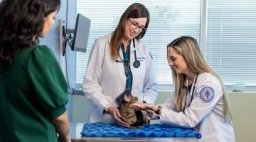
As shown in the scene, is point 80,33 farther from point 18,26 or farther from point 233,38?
point 18,26

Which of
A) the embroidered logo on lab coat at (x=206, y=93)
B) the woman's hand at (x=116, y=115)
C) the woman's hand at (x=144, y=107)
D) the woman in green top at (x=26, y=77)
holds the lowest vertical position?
the woman's hand at (x=116, y=115)

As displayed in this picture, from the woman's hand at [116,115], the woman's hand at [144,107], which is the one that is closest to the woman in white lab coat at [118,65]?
the woman's hand at [116,115]

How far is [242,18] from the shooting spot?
342cm

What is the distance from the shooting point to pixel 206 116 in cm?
197

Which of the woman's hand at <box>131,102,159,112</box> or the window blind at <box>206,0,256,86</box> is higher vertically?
the window blind at <box>206,0,256,86</box>

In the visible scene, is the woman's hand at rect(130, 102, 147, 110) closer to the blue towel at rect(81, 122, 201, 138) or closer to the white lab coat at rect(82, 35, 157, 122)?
the blue towel at rect(81, 122, 201, 138)

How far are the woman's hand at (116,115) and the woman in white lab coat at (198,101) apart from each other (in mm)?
105

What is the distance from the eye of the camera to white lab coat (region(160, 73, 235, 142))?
6.33 ft

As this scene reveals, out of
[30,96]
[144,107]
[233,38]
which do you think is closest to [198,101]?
[144,107]

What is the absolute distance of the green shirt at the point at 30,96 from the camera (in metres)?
1.16

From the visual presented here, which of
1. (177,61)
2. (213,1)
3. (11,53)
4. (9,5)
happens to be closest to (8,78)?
(11,53)

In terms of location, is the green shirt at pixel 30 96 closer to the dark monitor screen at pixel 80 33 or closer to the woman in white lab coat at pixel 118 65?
the woman in white lab coat at pixel 118 65

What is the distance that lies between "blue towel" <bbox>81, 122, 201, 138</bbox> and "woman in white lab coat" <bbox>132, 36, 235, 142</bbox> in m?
0.09

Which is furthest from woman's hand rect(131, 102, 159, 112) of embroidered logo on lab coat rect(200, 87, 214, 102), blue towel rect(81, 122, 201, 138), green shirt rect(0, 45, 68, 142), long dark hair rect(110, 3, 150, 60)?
green shirt rect(0, 45, 68, 142)
